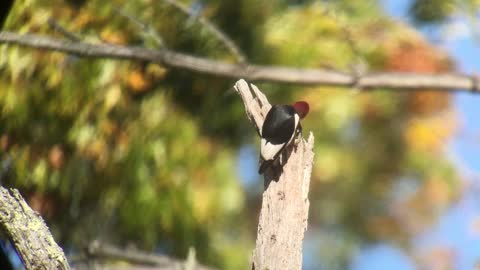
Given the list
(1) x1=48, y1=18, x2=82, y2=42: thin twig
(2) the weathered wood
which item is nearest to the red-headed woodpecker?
(2) the weathered wood

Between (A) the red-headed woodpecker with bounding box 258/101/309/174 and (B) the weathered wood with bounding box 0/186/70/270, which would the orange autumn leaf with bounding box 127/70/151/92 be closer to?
(A) the red-headed woodpecker with bounding box 258/101/309/174

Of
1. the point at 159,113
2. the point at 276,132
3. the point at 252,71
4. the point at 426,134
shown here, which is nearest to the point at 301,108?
the point at 276,132

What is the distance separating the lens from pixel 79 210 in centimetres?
463

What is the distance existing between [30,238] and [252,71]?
2.16 m

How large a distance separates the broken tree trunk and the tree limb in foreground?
4.83 feet

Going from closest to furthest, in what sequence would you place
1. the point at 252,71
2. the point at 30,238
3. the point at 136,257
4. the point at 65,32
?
the point at 30,238 → the point at 65,32 → the point at 136,257 → the point at 252,71

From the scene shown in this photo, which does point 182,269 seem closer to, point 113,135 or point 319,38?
point 113,135

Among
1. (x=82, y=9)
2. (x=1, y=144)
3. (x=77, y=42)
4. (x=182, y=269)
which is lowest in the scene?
(x=182, y=269)

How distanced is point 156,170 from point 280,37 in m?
0.93

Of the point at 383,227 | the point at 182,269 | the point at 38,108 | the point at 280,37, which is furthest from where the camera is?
the point at 383,227

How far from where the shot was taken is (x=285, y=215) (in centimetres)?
281

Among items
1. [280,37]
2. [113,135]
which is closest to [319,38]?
[280,37]

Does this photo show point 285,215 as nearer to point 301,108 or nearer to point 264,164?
point 264,164

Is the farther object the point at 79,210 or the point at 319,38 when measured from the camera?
the point at 319,38
